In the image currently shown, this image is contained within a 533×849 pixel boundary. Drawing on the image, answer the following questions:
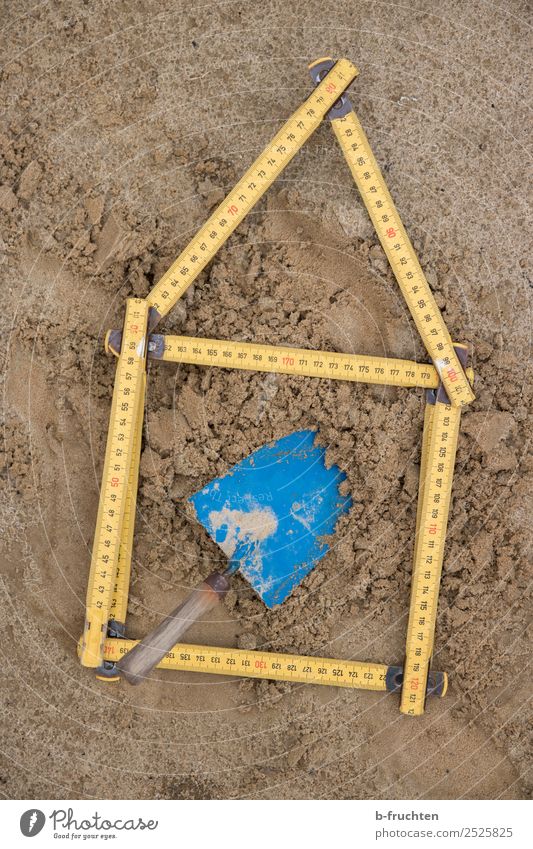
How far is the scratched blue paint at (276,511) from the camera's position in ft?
21.4

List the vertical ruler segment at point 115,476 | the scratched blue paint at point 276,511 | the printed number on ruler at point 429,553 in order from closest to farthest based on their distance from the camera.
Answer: the vertical ruler segment at point 115,476 < the printed number on ruler at point 429,553 < the scratched blue paint at point 276,511

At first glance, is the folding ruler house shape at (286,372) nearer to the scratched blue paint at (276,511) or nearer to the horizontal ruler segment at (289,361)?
the horizontal ruler segment at (289,361)

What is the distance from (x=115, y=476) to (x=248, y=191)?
7.89 ft

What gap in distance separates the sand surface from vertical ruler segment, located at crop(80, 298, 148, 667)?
255mm

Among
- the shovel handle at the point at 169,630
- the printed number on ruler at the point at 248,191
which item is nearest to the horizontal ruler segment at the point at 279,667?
the shovel handle at the point at 169,630

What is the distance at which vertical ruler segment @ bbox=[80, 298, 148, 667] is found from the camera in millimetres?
6301

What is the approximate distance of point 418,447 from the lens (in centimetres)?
657

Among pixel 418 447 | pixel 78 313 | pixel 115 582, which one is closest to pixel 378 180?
pixel 418 447

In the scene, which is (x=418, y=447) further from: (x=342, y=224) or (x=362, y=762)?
(x=362, y=762)

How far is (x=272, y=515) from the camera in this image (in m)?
6.55

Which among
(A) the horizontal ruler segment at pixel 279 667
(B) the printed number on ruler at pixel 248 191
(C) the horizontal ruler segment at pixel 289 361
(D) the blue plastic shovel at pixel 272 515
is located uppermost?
(B) the printed number on ruler at pixel 248 191

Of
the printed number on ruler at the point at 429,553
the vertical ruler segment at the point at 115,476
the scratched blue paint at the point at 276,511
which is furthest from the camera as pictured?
the scratched blue paint at the point at 276,511

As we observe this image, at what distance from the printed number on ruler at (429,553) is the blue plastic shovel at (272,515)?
659 mm

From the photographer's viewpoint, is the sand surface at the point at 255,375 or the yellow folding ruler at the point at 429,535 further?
the sand surface at the point at 255,375
